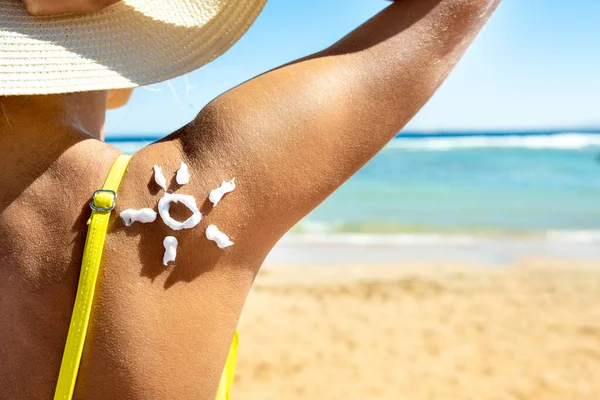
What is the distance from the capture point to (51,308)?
2.52 feet

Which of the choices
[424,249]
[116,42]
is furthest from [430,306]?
[116,42]

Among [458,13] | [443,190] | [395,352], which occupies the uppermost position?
[458,13]

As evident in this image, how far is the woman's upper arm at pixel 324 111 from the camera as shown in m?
0.77

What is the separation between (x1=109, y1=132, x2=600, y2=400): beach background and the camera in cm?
395

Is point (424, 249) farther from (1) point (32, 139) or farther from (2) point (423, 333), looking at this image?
(1) point (32, 139)

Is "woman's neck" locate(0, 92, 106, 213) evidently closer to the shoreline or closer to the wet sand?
the wet sand

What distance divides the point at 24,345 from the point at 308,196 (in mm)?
398

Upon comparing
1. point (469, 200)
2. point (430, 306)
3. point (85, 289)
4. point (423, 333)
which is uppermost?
point (85, 289)

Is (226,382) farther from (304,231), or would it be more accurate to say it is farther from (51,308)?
(304,231)

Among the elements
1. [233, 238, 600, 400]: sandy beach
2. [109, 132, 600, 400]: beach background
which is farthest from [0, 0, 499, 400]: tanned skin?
[233, 238, 600, 400]: sandy beach

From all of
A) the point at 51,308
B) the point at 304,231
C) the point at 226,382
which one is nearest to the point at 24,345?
the point at 51,308

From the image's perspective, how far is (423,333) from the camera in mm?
4668

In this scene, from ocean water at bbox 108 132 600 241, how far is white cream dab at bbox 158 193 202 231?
7.79 metres

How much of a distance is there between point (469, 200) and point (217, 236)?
10.9 m
